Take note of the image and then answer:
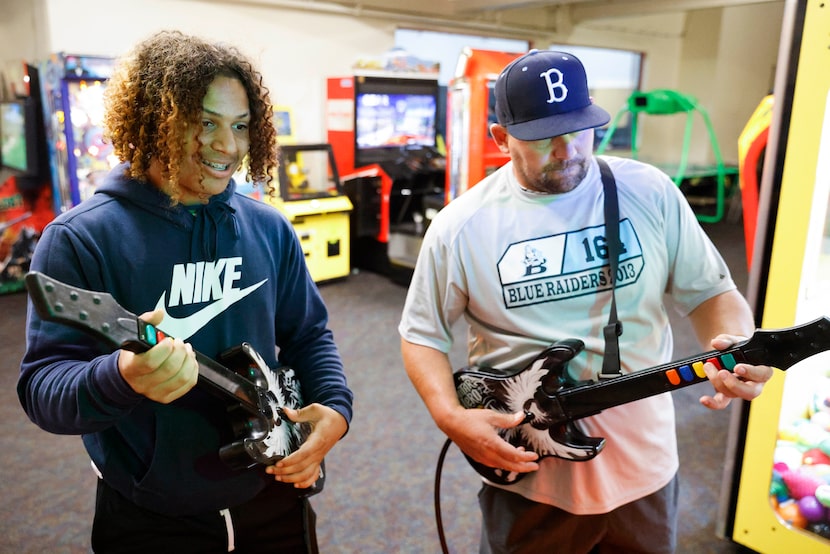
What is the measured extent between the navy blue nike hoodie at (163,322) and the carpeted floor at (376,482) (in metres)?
1.26

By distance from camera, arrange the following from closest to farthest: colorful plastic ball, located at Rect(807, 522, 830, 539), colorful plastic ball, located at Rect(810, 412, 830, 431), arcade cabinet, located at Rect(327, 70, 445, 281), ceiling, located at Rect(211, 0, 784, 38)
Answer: colorful plastic ball, located at Rect(807, 522, 830, 539)
colorful plastic ball, located at Rect(810, 412, 830, 431)
arcade cabinet, located at Rect(327, 70, 445, 281)
ceiling, located at Rect(211, 0, 784, 38)

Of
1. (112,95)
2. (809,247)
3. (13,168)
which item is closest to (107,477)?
(112,95)

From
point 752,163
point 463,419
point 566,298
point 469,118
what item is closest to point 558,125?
point 566,298

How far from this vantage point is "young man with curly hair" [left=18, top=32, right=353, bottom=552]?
3.27ft

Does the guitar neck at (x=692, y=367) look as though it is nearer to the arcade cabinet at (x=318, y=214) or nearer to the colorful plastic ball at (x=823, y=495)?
the colorful plastic ball at (x=823, y=495)

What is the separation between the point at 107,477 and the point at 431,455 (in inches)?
74.2

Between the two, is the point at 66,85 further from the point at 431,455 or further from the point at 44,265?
the point at 44,265

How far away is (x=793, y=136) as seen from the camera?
1.75 m

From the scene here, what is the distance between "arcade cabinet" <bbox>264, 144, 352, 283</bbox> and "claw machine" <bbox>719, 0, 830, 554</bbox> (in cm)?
381

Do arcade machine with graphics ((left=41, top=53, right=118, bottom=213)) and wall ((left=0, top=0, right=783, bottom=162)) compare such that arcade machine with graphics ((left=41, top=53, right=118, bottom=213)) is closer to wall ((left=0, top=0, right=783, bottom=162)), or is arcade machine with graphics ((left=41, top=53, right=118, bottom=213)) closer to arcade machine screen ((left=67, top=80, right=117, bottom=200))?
arcade machine screen ((left=67, top=80, right=117, bottom=200))

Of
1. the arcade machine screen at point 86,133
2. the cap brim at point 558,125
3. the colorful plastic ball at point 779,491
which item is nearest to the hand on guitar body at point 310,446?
the cap brim at point 558,125

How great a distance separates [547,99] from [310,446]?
814mm

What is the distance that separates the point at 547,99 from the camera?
127 cm

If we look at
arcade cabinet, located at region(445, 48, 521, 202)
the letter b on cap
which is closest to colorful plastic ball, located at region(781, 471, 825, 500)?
the letter b on cap
